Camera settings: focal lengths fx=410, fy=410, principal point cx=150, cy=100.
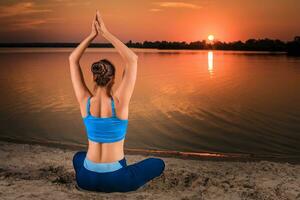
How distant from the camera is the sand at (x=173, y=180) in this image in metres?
5.45

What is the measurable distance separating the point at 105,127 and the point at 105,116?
127mm

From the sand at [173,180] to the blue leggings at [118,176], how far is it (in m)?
0.15

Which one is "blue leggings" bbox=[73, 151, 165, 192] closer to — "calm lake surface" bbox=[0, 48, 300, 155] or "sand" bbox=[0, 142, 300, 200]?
"sand" bbox=[0, 142, 300, 200]

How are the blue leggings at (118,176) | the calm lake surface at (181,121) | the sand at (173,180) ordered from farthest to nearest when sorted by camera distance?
the calm lake surface at (181,121) → the sand at (173,180) → the blue leggings at (118,176)

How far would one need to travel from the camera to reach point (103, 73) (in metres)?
4.54

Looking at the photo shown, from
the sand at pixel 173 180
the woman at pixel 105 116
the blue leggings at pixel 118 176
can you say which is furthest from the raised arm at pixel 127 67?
the sand at pixel 173 180

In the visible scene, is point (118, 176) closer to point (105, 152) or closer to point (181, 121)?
point (105, 152)

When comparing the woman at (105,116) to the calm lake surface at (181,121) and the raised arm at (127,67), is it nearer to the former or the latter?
the raised arm at (127,67)

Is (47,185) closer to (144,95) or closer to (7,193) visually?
(7,193)

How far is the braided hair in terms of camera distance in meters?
4.54

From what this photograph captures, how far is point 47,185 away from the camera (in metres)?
5.75

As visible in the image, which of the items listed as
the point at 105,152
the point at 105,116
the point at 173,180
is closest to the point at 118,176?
the point at 105,152

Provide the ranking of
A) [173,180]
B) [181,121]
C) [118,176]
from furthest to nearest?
[181,121]
[173,180]
[118,176]

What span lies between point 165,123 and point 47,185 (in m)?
8.92
